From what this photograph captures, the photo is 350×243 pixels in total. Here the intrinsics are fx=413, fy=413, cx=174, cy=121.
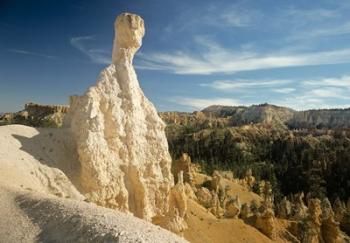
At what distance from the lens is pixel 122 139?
68.1 feet

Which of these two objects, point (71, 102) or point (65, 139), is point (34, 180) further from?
point (71, 102)

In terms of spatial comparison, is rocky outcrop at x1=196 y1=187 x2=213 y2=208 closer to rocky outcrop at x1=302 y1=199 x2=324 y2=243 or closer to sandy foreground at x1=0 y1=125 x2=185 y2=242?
rocky outcrop at x1=302 y1=199 x2=324 y2=243

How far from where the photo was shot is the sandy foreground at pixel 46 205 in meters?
11.2

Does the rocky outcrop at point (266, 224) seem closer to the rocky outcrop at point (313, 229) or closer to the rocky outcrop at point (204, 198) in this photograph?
the rocky outcrop at point (313, 229)

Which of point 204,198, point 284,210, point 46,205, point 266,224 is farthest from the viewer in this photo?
point 284,210

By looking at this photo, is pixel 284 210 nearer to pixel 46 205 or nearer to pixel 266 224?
pixel 266 224

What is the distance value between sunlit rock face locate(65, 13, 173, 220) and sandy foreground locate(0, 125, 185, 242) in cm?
115

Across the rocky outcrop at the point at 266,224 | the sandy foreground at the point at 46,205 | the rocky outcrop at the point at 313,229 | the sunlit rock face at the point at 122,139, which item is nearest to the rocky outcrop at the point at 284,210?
the rocky outcrop at the point at 313,229

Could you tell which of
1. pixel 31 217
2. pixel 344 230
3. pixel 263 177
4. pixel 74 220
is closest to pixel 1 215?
pixel 31 217

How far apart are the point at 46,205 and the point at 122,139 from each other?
7.72 meters

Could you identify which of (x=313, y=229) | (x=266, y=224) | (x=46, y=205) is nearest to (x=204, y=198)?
(x=266, y=224)

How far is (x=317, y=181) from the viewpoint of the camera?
11300 centimetres

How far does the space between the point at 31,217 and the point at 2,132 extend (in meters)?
7.19

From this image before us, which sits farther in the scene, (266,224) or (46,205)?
(266,224)
